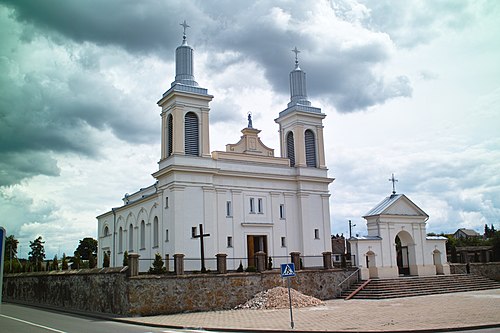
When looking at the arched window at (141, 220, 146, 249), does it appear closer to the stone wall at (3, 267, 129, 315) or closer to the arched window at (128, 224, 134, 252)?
the arched window at (128, 224, 134, 252)

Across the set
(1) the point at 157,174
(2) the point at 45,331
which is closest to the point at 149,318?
(2) the point at 45,331

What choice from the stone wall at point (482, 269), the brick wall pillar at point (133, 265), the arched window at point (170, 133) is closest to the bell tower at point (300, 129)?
the arched window at point (170, 133)

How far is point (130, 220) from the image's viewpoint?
46.5 m

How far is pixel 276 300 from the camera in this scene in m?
28.0

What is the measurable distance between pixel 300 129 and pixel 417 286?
15.7m

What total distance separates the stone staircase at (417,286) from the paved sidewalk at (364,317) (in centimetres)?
314

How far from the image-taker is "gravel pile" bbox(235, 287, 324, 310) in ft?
91.1

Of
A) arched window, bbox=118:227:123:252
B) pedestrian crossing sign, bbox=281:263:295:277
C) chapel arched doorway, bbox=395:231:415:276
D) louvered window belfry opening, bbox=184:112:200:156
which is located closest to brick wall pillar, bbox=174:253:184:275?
pedestrian crossing sign, bbox=281:263:295:277

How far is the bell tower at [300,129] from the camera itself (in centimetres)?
4122

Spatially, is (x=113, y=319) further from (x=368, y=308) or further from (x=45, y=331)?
(x=368, y=308)

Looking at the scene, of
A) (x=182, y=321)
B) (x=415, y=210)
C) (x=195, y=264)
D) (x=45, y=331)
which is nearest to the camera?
(x=45, y=331)

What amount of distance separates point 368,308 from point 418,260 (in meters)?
14.6

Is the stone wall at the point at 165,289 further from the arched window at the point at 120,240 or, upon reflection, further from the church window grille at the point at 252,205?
the arched window at the point at 120,240

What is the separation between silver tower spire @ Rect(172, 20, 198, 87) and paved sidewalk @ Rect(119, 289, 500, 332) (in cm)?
1818
